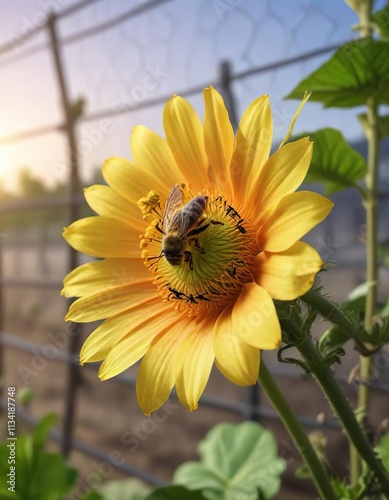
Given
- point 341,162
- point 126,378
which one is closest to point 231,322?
point 341,162

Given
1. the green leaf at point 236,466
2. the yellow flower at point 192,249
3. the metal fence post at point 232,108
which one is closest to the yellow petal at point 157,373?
the yellow flower at point 192,249

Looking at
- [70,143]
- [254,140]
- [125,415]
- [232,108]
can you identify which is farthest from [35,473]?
[125,415]

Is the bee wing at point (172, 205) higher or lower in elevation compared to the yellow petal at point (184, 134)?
lower

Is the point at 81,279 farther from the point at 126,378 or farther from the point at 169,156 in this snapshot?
the point at 126,378

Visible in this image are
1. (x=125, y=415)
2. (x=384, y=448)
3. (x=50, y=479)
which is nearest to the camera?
(x=384, y=448)

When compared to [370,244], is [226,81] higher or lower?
higher

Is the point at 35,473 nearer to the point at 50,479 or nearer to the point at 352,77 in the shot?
the point at 50,479

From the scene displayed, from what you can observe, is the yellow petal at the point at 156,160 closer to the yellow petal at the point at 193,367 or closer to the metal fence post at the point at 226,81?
the yellow petal at the point at 193,367
